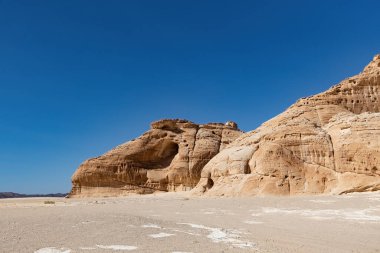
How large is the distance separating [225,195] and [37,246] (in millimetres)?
18843

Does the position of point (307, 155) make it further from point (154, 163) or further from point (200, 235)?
point (154, 163)

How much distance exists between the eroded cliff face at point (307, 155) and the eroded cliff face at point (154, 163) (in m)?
13.0

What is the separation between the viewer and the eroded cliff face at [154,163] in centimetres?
4238

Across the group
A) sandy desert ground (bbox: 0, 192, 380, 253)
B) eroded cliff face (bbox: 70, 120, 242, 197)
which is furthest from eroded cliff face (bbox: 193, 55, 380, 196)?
eroded cliff face (bbox: 70, 120, 242, 197)

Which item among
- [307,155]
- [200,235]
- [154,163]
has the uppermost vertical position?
[154,163]

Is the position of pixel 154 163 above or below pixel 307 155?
above

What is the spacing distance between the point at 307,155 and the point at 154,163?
2423 cm

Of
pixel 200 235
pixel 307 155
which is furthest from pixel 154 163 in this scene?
pixel 200 235

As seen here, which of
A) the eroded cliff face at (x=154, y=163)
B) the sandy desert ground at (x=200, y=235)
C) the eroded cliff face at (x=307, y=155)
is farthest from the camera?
the eroded cliff face at (x=154, y=163)

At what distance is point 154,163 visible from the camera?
45.2m

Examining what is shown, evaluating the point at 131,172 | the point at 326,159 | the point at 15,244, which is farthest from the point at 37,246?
the point at 131,172

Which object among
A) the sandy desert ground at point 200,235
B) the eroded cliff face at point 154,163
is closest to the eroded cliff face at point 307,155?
the sandy desert ground at point 200,235

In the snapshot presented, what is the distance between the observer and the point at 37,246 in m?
6.32

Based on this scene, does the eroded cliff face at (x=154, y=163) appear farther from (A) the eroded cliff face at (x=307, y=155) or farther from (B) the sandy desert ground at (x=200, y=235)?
(B) the sandy desert ground at (x=200, y=235)
